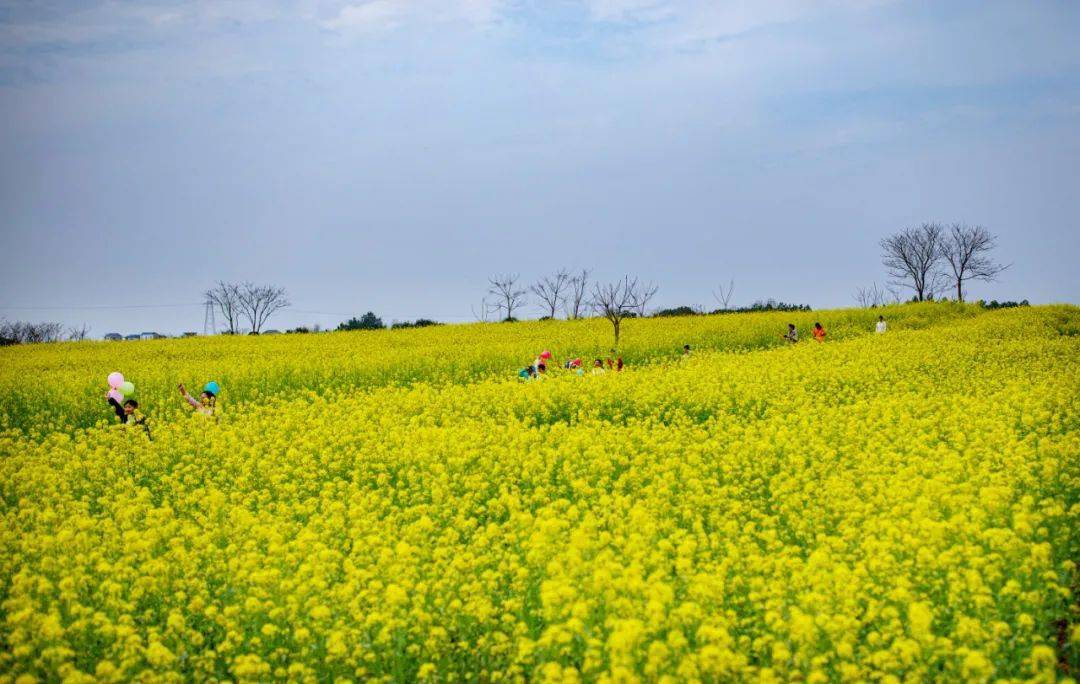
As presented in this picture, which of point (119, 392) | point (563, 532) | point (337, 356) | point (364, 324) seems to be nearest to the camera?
point (563, 532)

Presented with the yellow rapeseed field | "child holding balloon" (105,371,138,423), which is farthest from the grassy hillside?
"child holding balloon" (105,371,138,423)

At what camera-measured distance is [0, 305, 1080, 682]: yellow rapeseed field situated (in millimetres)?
7195

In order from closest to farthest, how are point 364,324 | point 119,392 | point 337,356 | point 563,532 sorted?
1. point 563,532
2. point 119,392
3. point 337,356
4. point 364,324

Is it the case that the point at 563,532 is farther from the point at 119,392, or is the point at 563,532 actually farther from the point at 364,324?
the point at 364,324

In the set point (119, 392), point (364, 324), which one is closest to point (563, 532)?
point (119, 392)

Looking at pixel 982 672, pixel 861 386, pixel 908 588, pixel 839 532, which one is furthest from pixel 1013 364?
pixel 982 672

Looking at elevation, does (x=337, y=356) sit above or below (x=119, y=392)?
above

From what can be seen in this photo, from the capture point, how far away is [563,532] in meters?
9.72

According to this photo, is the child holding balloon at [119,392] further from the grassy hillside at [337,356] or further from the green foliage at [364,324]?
the green foliage at [364,324]

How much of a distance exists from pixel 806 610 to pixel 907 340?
2803cm

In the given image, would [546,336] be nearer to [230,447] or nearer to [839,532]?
[230,447]

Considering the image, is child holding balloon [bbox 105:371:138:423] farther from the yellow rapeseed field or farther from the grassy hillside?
the grassy hillside

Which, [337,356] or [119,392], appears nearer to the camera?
[119,392]

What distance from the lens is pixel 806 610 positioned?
769cm
